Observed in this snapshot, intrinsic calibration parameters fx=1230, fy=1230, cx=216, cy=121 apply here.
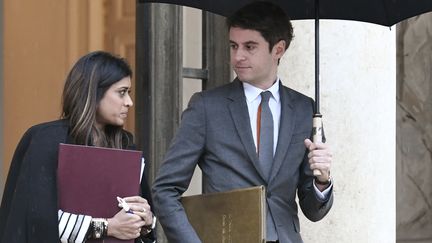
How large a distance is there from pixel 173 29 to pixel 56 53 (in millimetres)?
764

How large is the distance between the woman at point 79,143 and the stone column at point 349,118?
216 centimetres

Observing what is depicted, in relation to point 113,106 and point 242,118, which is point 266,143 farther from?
point 113,106

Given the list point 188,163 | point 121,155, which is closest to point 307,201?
point 188,163

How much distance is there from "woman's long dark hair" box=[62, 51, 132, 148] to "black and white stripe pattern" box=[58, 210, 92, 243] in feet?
1.08

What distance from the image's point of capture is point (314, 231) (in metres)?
7.25

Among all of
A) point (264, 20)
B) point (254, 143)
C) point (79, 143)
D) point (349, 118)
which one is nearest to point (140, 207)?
point (79, 143)

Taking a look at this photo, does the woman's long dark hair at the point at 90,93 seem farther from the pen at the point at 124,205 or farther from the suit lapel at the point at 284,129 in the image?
the suit lapel at the point at 284,129

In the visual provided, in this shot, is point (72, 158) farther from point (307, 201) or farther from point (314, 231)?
point (314, 231)

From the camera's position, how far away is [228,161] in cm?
552

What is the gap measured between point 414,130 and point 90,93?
6.07 meters

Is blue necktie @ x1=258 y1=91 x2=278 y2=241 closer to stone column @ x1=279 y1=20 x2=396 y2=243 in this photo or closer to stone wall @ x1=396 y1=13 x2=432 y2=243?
stone column @ x1=279 y1=20 x2=396 y2=243

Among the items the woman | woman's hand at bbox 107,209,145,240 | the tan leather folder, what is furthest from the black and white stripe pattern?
the tan leather folder

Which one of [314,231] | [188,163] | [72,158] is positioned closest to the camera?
[72,158]

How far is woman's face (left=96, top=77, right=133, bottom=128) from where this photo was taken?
518 centimetres
